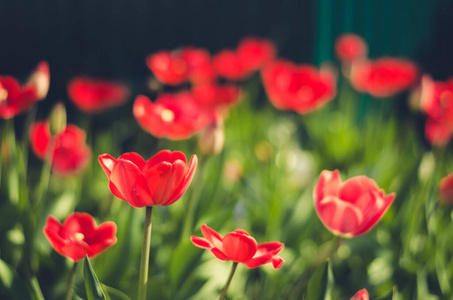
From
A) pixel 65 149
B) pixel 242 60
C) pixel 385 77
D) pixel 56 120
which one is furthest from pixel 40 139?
pixel 385 77

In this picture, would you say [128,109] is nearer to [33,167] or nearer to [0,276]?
[33,167]

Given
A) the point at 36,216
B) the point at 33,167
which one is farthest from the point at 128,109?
the point at 36,216

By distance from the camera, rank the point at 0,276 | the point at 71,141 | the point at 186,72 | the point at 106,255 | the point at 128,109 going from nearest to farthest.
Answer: the point at 0,276, the point at 106,255, the point at 71,141, the point at 186,72, the point at 128,109

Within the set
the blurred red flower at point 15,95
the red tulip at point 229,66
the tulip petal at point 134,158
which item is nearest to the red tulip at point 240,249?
the tulip petal at point 134,158

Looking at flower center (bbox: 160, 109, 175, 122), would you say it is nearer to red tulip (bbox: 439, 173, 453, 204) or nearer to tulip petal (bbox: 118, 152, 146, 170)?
tulip petal (bbox: 118, 152, 146, 170)

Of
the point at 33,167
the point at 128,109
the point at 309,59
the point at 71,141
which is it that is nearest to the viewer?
the point at 71,141

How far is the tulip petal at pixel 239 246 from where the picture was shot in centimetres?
54

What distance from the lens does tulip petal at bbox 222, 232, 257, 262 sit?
54 cm

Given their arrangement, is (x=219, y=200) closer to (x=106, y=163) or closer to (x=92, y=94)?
(x=92, y=94)

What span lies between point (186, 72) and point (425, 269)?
802 mm

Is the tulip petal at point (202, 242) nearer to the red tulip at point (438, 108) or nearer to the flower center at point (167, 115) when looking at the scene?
the flower center at point (167, 115)

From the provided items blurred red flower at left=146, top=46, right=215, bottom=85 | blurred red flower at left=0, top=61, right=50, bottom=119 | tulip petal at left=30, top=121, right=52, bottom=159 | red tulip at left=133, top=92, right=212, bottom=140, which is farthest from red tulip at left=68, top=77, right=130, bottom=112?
blurred red flower at left=0, top=61, right=50, bottom=119

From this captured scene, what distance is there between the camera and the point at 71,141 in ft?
3.71

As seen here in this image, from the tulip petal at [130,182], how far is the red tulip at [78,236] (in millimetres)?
79
